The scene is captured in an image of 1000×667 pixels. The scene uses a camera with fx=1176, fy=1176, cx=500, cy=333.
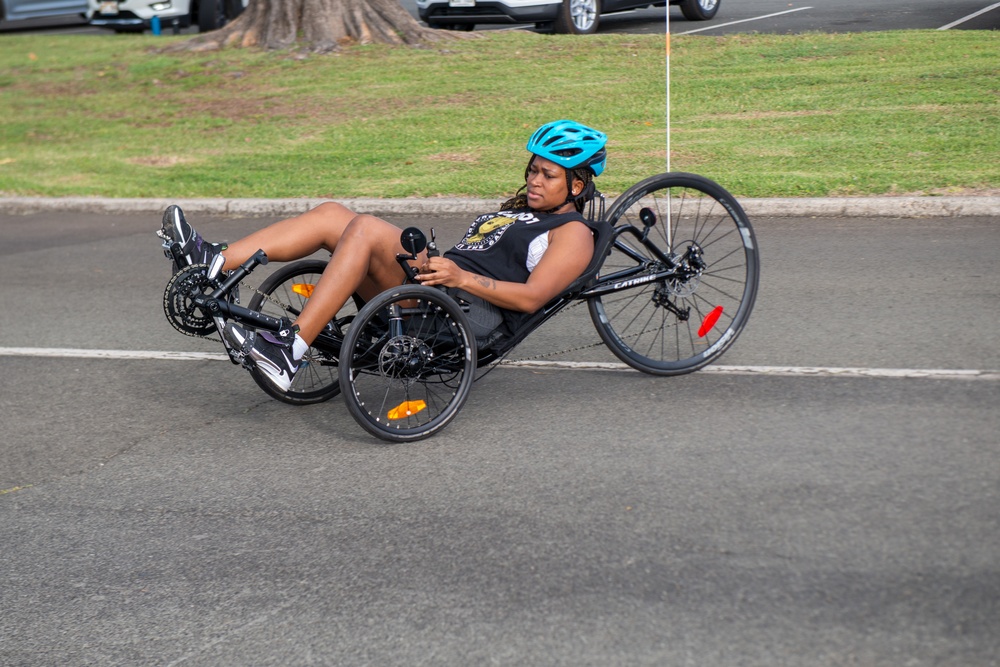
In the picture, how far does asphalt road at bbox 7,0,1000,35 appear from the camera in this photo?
55.3 ft

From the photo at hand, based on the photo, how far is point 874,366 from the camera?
559 centimetres

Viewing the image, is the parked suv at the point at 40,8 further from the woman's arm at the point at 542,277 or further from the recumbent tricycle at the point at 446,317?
the woman's arm at the point at 542,277

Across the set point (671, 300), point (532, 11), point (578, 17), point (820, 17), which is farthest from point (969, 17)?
point (671, 300)

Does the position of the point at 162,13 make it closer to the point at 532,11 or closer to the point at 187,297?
the point at 532,11

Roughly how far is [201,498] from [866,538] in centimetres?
245

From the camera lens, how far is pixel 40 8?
81.6 ft

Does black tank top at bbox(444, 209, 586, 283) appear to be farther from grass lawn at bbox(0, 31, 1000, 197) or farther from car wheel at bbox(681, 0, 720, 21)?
car wheel at bbox(681, 0, 720, 21)

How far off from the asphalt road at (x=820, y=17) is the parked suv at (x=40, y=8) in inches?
402

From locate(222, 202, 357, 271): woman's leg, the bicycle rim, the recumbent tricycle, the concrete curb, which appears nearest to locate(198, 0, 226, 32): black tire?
the concrete curb

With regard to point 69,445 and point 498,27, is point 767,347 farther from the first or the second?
point 498,27

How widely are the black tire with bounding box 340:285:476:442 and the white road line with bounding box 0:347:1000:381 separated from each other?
1005mm

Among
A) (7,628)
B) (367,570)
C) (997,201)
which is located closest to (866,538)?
(367,570)

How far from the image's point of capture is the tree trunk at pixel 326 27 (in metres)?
16.5

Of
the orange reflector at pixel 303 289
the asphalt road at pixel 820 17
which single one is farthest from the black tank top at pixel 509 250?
the asphalt road at pixel 820 17
